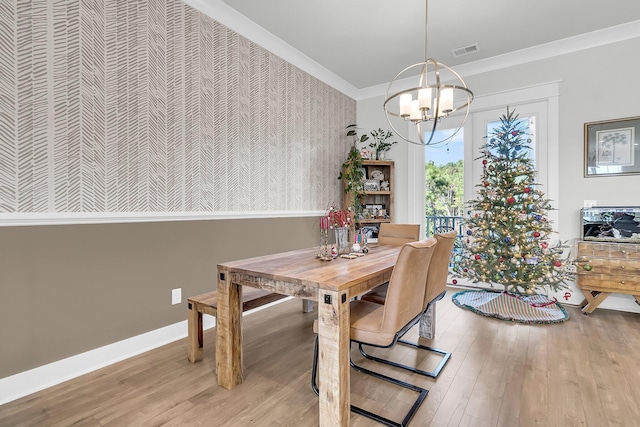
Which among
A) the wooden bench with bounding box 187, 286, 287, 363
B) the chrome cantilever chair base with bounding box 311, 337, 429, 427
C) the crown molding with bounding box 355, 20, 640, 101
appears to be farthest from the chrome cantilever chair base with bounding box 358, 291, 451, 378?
the crown molding with bounding box 355, 20, 640, 101

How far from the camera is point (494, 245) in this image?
3619mm

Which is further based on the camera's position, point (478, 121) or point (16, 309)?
point (478, 121)

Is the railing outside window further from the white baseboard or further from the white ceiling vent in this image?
the white baseboard

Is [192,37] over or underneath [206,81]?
over

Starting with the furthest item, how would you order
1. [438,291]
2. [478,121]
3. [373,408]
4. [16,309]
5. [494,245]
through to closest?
[478,121] → [494,245] → [438,291] → [16,309] → [373,408]

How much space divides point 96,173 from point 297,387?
195cm

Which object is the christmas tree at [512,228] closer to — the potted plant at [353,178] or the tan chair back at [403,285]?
the potted plant at [353,178]

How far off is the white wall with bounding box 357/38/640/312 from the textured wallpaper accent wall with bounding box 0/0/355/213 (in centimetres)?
304

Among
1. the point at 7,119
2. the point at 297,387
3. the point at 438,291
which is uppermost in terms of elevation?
the point at 7,119

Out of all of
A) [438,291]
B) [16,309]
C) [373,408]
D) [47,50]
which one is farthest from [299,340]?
[47,50]

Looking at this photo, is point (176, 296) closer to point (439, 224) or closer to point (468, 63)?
point (439, 224)

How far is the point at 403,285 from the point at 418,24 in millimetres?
2878

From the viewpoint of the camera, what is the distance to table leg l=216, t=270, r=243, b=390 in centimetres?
192

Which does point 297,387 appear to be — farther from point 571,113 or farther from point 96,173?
point 571,113
